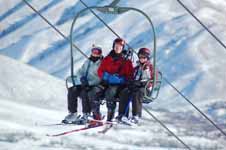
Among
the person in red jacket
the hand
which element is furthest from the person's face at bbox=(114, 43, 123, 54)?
the hand

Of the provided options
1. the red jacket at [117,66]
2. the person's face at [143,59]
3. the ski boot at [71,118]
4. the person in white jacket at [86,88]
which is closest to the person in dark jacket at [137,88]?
the person's face at [143,59]

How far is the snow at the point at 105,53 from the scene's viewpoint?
179 ft

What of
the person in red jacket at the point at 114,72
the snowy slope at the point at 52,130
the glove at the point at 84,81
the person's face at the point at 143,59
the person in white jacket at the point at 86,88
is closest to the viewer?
the person's face at the point at 143,59

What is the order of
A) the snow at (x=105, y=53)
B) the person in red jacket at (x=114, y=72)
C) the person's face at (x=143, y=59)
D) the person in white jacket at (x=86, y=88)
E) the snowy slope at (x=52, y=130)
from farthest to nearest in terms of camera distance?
the snow at (x=105, y=53) < the snowy slope at (x=52, y=130) < the person in white jacket at (x=86, y=88) < the person in red jacket at (x=114, y=72) < the person's face at (x=143, y=59)

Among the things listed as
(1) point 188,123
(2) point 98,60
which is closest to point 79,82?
(2) point 98,60

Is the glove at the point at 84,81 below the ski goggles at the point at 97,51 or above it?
below

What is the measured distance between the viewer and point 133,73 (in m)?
12.2

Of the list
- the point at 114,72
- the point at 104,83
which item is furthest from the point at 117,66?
the point at 104,83

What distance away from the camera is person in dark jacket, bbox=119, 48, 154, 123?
39.4ft

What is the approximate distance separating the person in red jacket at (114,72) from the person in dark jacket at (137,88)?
0.12 metres

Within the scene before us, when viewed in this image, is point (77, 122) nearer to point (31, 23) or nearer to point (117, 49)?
point (117, 49)

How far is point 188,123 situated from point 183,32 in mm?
30412

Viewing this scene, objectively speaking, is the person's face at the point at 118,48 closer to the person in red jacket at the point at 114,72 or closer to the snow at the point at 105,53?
the person in red jacket at the point at 114,72

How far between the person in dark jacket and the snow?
106ft
